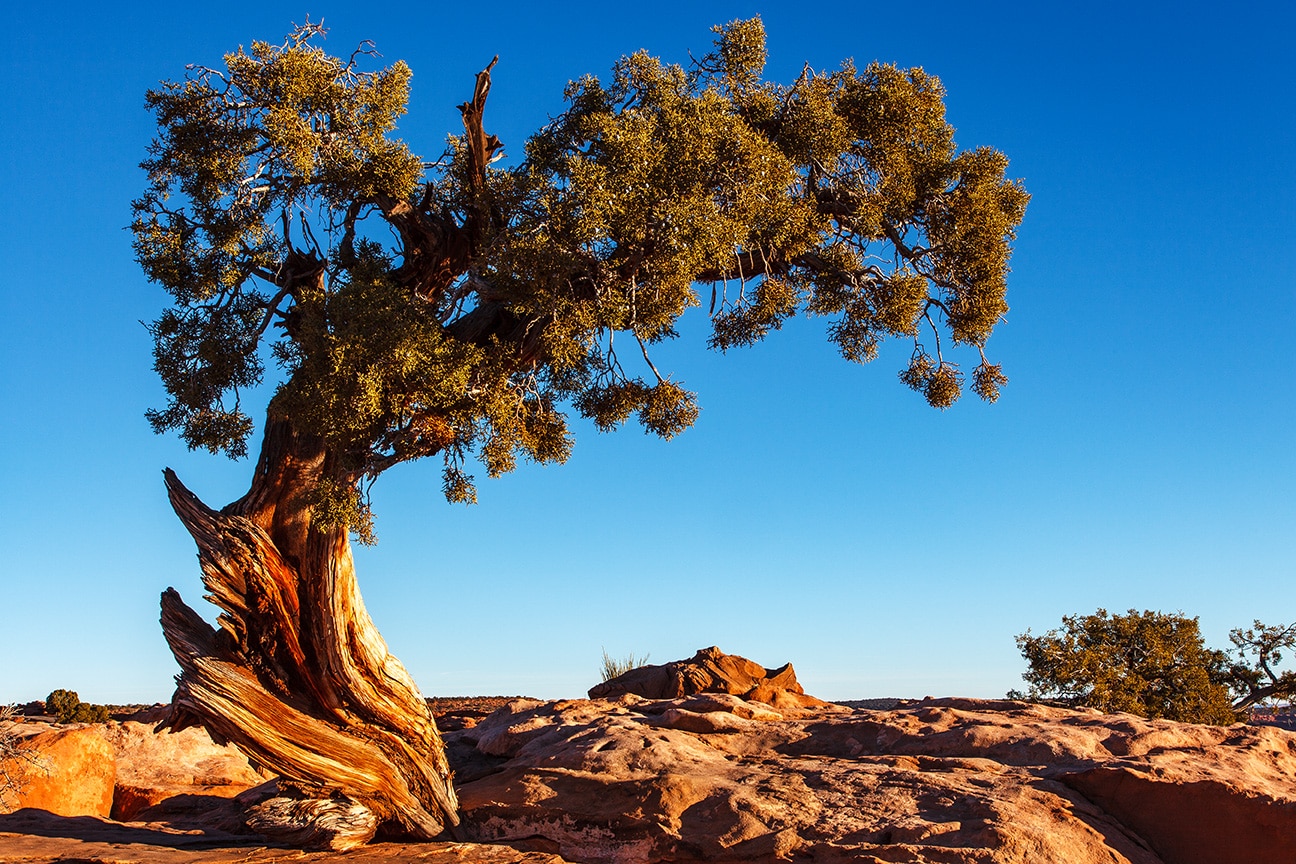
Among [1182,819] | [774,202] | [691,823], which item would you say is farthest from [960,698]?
[774,202]

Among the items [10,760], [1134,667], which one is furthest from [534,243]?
[1134,667]

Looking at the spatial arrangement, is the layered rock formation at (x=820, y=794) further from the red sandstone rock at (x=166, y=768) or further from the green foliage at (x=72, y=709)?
the green foliage at (x=72, y=709)

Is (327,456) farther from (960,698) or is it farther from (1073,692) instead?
(1073,692)

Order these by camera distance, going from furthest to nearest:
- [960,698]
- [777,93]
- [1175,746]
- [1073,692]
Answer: [1073,692] → [960,698] → [777,93] → [1175,746]

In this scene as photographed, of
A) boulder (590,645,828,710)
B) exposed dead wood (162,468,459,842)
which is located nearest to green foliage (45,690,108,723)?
boulder (590,645,828,710)

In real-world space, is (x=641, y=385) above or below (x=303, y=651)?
above

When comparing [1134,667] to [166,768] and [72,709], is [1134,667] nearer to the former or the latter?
[166,768]

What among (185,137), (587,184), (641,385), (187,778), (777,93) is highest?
(777,93)

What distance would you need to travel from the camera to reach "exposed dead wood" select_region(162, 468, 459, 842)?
12.8 metres

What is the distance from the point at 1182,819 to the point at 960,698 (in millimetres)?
6543

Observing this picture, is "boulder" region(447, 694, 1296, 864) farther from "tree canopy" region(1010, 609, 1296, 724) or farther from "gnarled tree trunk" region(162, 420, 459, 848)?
"tree canopy" region(1010, 609, 1296, 724)

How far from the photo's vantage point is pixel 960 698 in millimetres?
17500

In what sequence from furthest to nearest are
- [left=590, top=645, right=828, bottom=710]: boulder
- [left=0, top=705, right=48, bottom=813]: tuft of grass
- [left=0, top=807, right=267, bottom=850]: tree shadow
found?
[left=590, top=645, right=828, bottom=710]: boulder
[left=0, top=705, right=48, bottom=813]: tuft of grass
[left=0, top=807, right=267, bottom=850]: tree shadow

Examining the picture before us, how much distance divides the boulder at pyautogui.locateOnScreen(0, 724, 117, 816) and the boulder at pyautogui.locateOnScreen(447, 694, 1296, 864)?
25.9 feet
